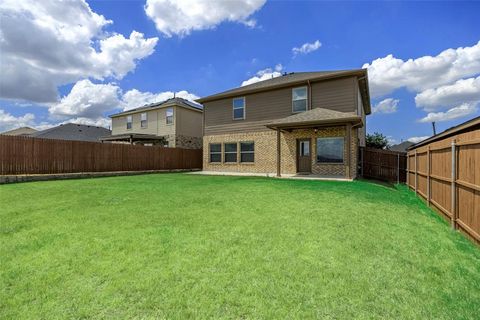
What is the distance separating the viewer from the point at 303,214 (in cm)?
514

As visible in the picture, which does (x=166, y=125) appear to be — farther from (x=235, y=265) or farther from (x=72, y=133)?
(x=235, y=265)

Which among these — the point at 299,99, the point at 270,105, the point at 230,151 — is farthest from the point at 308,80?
the point at 230,151

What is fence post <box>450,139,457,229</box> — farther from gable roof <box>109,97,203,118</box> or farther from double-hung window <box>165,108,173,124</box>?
double-hung window <box>165,108,173,124</box>

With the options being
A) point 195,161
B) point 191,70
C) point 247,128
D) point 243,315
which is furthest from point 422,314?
point 195,161

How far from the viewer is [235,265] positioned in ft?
9.61

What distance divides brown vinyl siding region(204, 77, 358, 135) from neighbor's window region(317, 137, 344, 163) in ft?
5.71

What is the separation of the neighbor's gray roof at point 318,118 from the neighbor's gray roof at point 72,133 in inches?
1124

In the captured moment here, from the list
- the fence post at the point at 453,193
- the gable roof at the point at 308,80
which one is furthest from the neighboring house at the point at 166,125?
the fence post at the point at 453,193

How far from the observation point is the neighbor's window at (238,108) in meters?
17.2

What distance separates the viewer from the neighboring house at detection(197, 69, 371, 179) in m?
13.2

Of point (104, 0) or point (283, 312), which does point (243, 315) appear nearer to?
point (283, 312)

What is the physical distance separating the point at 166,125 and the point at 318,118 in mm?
14964

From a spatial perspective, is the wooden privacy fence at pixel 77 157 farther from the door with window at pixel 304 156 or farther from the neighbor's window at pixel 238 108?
the door with window at pixel 304 156

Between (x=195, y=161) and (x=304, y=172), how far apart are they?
34.7ft
